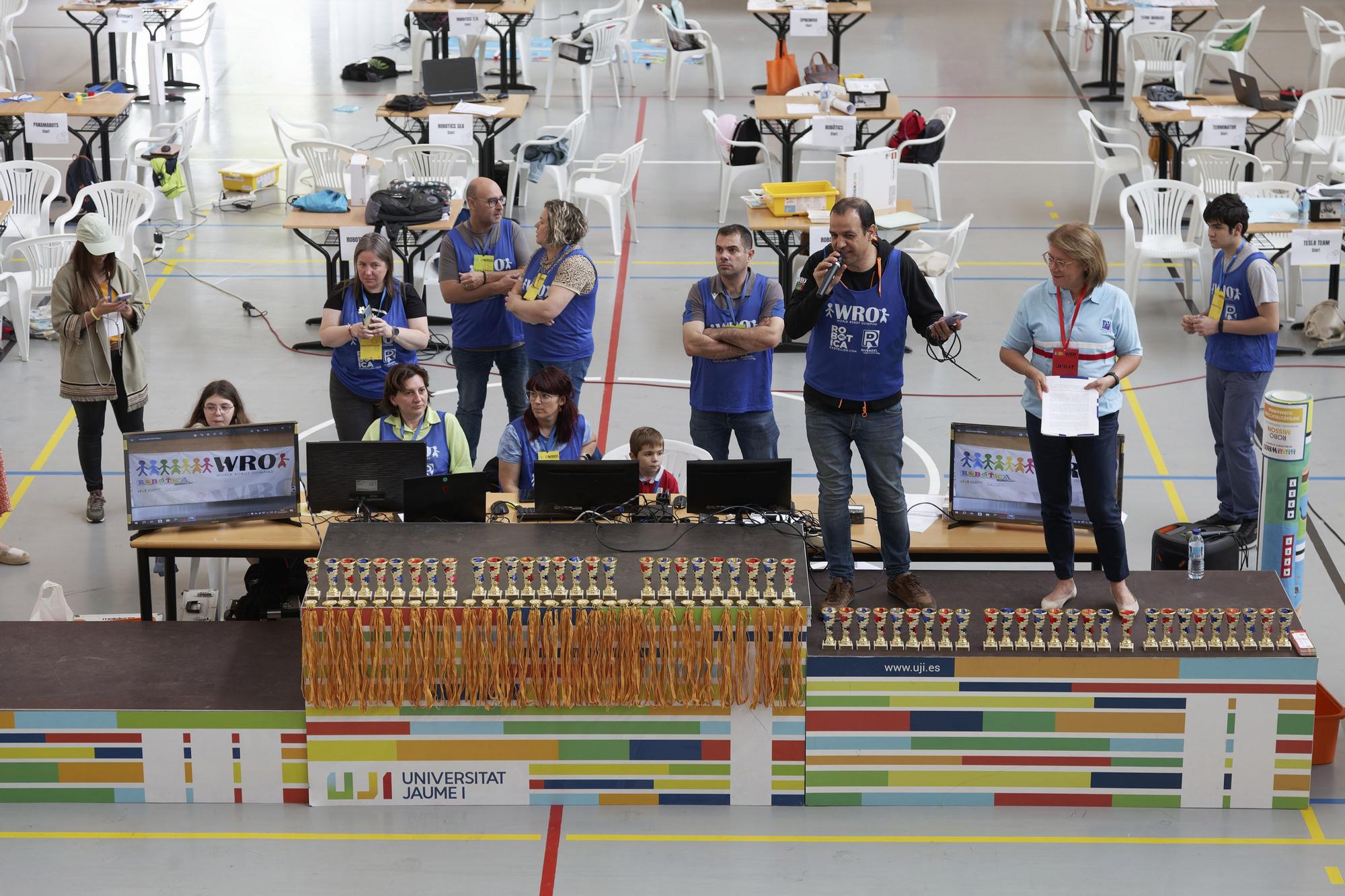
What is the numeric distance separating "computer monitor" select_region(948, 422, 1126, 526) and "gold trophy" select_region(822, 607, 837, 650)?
1.17 meters

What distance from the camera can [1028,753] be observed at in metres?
5.91

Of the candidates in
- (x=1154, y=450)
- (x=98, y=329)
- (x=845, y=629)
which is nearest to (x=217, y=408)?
(x=98, y=329)

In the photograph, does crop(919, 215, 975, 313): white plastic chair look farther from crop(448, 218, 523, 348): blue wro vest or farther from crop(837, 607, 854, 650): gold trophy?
crop(837, 607, 854, 650): gold trophy

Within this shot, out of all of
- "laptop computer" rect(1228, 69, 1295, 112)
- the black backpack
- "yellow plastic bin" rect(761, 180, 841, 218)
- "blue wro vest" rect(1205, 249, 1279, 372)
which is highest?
"laptop computer" rect(1228, 69, 1295, 112)

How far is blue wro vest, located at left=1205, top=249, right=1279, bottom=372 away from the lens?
307 inches

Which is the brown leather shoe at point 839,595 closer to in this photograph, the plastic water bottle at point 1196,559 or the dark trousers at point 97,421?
the plastic water bottle at point 1196,559

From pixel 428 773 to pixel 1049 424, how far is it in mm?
2577

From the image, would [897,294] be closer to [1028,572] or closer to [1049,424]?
[1049,424]

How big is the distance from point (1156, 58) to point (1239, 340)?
30.3ft

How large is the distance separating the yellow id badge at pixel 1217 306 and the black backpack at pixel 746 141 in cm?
588

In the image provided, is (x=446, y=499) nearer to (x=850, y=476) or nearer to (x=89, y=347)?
(x=850, y=476)

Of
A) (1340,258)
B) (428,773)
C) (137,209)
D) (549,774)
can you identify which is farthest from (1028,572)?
(137,209)

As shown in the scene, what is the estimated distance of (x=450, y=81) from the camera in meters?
13.6

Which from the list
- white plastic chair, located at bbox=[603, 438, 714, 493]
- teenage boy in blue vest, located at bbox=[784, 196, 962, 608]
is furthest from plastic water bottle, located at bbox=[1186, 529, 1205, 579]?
white plastic chair, located at bbox=[603, 438, 714, 493]
